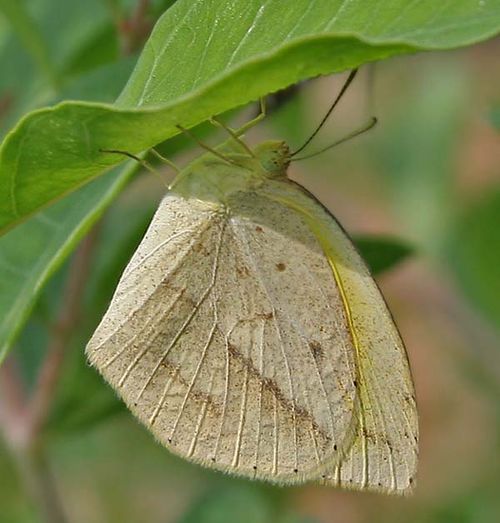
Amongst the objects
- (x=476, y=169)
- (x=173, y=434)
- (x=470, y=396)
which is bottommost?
(x=173, y=434)

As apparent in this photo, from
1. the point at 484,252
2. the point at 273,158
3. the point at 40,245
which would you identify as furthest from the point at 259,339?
the point at 484,252

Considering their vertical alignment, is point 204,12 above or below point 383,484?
above

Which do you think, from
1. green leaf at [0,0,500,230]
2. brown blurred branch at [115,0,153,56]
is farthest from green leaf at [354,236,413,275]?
green leaf at [0,0,500,230]

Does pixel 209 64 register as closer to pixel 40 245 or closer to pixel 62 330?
pixel 40 245

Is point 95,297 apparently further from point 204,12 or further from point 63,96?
point 204,12

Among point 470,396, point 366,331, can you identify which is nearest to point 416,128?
point 470,396

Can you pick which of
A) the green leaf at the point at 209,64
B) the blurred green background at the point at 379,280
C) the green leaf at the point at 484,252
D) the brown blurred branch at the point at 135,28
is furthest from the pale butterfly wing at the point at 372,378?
the green leaf at the point at 484,252

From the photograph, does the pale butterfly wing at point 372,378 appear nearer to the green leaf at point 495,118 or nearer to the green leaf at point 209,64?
the green leaf at point 495,118
